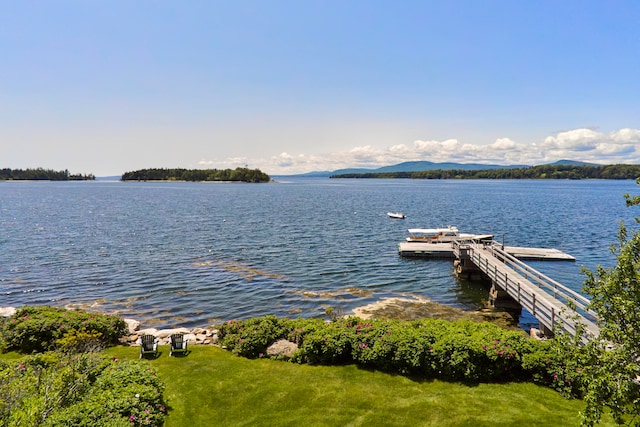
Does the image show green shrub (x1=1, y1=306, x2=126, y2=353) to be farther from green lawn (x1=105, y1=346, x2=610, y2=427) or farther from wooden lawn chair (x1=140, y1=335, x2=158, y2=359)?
green lawn (x1=105, y1=346, x2=610, y2=427)

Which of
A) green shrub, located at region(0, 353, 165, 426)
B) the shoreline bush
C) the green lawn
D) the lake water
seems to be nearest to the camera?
green shrub, located at region(0, 353, 165, 426)

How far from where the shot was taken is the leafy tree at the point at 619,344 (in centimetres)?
653

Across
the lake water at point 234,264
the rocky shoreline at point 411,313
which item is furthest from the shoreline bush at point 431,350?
the rocky shoreline at point 411,313

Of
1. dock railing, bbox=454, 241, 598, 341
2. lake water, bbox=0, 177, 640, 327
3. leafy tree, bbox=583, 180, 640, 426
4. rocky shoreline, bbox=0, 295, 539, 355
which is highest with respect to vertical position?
leafy tree, bbox=583, 180, 640, 426

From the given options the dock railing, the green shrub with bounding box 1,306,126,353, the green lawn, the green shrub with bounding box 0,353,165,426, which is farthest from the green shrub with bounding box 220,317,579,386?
the green shrub with bounding box 1,306,126,353

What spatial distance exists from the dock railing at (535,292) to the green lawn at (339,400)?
284 cm

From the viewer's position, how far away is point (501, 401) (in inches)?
472

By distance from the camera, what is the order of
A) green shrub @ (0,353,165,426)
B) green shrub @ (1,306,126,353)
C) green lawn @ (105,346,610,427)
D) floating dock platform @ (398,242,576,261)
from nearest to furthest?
1. green shrub @ (0,353,165,426)
2. green lawn @ (105,346,610,427)
3. green shrub @ (1,306,126,353)
4. floating dock platform @ (398,242,576,261)

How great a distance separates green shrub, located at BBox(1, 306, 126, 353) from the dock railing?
730 inches

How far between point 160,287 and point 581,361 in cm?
2961

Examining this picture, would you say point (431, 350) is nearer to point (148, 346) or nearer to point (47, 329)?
point (148, 346)

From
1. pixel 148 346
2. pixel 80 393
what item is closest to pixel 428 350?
pixel 80 393

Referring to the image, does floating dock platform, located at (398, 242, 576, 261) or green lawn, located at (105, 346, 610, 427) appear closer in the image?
green lawn, located at (105, 346, 610, 427)

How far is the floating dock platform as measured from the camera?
136ft
